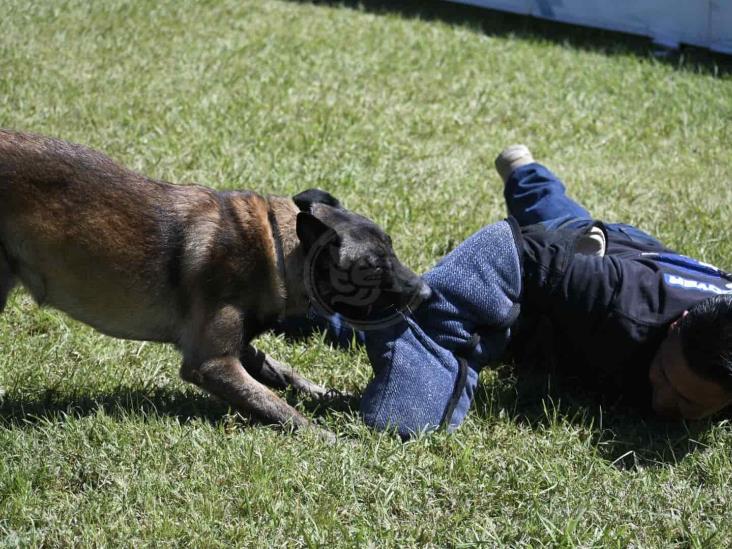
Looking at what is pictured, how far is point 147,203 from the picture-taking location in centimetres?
390

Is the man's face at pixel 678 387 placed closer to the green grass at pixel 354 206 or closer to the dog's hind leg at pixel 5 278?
the green grass at pixel 354 206

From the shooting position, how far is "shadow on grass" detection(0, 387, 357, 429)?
12.5 ft

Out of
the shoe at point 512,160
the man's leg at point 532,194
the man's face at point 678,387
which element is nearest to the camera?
the man's face at point 678,387

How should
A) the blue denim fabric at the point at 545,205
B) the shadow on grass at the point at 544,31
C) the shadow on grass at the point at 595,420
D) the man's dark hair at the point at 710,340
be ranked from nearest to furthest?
the man's dark hair at the point at 710,340 < the shadow on grass at the point at 595,420 < the blue denim fabric at the point at 545,205 < the shadow on grass at the point at 544,31

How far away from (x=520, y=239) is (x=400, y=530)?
4.56 feet

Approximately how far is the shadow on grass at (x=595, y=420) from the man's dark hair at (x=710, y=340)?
0.40 m

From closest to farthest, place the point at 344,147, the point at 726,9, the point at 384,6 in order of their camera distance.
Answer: the point at 344,147
the point at 726,9
the point at 384,6

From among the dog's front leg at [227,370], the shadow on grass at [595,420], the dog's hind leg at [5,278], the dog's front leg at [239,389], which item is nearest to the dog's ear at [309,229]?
the dog's front leg at [227,370]

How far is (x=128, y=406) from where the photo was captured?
3938mm

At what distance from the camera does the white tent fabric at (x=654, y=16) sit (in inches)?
380

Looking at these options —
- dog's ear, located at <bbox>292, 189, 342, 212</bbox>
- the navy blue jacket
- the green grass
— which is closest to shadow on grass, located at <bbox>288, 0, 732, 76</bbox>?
Result: the green grass

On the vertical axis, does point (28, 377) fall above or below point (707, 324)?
below

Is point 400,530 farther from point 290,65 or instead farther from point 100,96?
point 290,65

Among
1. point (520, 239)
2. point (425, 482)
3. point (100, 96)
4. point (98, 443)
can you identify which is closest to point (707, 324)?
point (520, 239)
